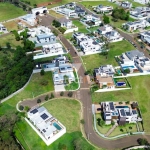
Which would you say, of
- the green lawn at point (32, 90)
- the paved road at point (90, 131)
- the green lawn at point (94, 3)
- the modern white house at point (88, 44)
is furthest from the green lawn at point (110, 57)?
the green lawn at point (94, 3)

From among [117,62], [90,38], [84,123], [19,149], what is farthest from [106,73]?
[19,149]

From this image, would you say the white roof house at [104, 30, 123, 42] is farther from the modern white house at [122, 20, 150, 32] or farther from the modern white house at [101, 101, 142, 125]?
the modern white house at [101, 101, 142, 125]

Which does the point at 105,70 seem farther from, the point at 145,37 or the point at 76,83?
the point at 145,37

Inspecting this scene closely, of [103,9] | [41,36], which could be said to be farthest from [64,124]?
[103,9]

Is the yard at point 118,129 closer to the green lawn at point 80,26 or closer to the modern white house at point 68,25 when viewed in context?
the green lawn at point 80,26

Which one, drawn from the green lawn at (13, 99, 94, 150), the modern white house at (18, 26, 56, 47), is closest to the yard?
the green lawn at (13, 99, 94, 150)
